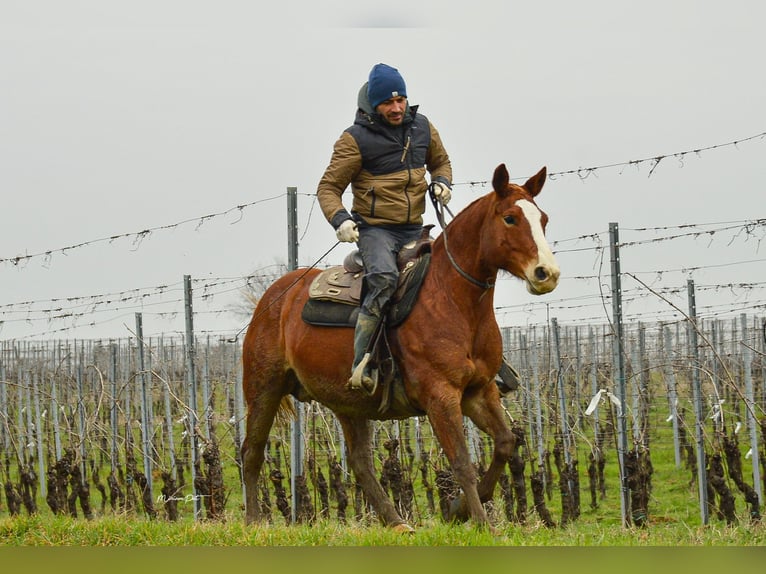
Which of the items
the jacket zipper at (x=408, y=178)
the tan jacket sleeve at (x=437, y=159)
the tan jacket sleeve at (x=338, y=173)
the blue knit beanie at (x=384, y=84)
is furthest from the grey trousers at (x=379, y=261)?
the blue knit beanie at (x=384, y=84)

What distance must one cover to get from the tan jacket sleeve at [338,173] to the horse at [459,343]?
69 cm

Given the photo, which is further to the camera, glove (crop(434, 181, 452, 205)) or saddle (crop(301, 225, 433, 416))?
glove (crop(434, 181, 452, 205))

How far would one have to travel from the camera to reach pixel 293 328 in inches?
276

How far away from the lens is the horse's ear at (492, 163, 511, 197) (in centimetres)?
575

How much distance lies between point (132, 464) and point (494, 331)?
7922 mm

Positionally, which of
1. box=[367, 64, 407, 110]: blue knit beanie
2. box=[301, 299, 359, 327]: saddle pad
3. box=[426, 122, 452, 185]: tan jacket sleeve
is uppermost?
box=[367, 64, 407, 110]: blue knit beanie

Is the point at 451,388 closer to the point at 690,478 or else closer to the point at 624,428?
the point at 624,428

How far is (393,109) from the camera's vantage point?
21.1 feet

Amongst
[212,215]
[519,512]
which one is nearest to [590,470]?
[519,512]

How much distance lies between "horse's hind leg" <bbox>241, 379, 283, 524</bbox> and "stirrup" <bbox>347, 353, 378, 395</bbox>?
1.35m

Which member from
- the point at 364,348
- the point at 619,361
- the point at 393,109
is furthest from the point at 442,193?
the point at 619,361

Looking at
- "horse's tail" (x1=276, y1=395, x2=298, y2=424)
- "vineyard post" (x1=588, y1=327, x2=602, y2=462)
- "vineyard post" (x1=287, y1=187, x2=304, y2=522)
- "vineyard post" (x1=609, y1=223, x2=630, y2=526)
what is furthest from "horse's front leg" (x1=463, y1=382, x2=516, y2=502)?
"vineyard post" (x1=588, y1=327, x2=602, y2=462)

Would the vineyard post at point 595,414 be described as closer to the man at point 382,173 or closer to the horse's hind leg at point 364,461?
the horse's hind leg at point 364,461

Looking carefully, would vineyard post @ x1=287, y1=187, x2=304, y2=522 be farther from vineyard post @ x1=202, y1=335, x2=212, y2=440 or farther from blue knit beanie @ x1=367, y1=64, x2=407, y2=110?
vineyard post @ x1=202, y1=335, x2=212, y2=440
